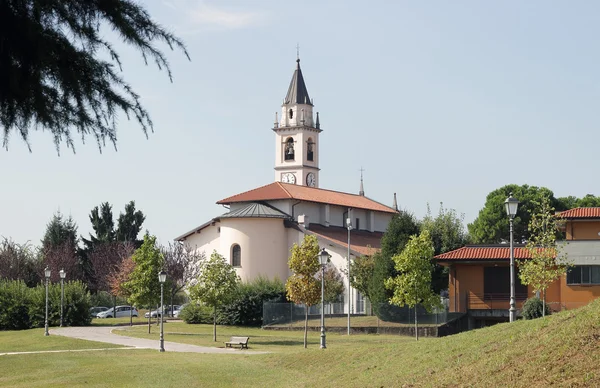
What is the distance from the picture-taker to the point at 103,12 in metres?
6.38

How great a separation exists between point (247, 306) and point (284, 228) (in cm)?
1348

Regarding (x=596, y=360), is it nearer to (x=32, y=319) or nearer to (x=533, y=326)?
(x=533, y=326)

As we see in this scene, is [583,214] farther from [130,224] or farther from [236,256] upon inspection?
[130,224]

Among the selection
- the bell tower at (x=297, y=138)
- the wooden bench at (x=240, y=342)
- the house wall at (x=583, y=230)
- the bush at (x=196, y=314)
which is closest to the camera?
the wooden bench at (x=240, y=342)

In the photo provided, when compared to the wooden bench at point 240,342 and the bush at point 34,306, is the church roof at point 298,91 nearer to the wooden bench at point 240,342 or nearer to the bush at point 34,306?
the bush at point 34,306

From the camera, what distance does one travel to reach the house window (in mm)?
51406

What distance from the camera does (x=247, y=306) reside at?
61.4 meters

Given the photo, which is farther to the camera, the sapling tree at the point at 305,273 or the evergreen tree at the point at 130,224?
the evergreen tree at the point at 130,224

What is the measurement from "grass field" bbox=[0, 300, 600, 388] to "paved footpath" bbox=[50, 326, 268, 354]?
8.23 ft

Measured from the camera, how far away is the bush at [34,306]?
204ft

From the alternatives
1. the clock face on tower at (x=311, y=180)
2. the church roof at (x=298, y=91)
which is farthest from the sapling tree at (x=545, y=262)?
the church roof at (x=298, y=91)

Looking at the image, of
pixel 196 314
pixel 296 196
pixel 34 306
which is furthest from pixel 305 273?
pixel 296 196

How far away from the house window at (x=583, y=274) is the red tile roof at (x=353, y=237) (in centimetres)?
1914

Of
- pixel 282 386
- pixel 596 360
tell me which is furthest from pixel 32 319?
pixel 596 360
